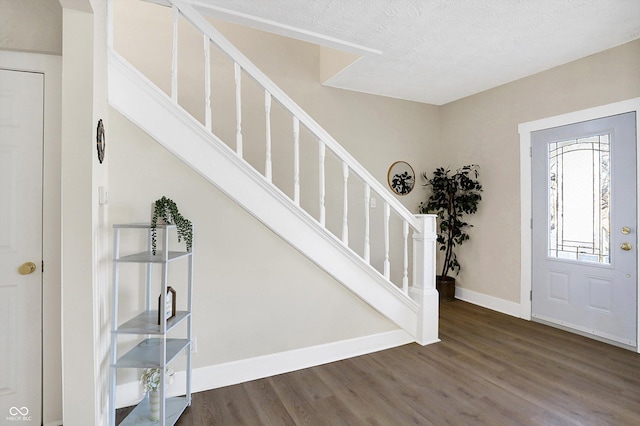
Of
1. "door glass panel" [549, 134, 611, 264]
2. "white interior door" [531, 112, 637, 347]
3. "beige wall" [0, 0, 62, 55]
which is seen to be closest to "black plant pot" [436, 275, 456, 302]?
"white interior door" [531, 112, 637, 347]

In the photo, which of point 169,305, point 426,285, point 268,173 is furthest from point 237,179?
point 426,285

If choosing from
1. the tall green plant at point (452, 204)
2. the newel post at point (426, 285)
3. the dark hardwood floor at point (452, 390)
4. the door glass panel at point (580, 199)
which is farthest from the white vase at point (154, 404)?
the door glass panel at point (580, 199)

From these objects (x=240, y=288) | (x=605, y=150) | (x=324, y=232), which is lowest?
(x=240, y=288)

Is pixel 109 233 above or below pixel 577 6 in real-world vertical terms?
below

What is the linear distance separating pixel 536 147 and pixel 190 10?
3.81 m

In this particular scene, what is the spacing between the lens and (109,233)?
1.97 metres

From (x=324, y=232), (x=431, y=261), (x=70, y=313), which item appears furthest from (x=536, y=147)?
(x=70, y=313)

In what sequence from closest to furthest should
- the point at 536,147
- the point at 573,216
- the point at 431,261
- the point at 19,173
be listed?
the point at 19,173
the point at 431,261
the point at 573,216
the point at 536,147

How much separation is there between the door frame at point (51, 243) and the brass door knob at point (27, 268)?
0.19 feet

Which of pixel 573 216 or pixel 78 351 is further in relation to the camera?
pixel 573 216

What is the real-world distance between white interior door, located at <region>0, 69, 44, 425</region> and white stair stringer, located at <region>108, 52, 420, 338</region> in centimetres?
45

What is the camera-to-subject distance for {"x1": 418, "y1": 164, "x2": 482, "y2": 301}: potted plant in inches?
170

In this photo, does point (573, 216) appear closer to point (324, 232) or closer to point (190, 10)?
point (324, 232)

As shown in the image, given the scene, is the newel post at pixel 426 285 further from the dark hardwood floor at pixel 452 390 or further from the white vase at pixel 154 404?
the white vase at pixel 154 404
